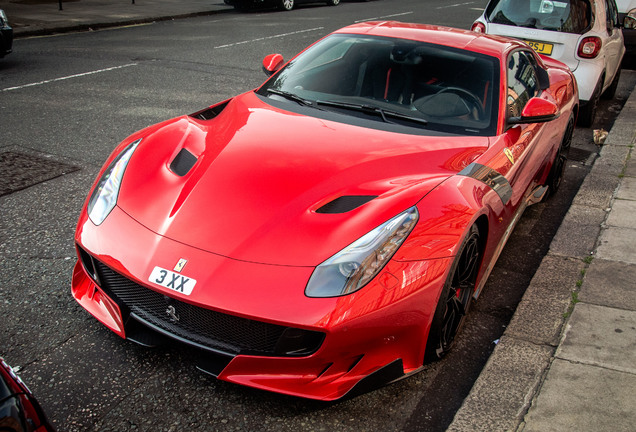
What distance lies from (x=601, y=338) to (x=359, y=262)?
1452mm

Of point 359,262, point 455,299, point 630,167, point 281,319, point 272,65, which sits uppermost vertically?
point 272,65

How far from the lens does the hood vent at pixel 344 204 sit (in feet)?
9.55

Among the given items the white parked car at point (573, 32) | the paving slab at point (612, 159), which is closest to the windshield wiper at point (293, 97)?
the paving slab at point (612, 159)

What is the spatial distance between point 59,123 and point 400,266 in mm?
5221

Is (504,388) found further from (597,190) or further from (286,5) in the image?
(286,5)

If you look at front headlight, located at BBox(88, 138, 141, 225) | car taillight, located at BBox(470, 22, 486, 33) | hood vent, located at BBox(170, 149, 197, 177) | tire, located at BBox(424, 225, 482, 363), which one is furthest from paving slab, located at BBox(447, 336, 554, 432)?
car taillight, located at BBox(470, 22, 486, 33)

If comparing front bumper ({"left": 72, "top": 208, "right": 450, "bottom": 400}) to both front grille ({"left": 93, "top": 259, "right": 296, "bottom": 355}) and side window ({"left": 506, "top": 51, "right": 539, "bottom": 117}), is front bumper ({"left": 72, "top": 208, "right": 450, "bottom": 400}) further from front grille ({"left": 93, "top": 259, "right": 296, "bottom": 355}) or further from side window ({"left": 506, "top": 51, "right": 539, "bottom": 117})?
side window ({"left": 506, "top": 51, "right": 539, "bottom": 117})

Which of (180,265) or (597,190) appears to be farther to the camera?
(597,190)

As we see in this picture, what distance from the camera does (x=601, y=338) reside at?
3.29 metres

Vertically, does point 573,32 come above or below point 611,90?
above

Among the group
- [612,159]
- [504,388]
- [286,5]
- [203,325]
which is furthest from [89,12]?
[504,388]

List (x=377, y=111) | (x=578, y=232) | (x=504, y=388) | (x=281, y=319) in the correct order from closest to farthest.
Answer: (x=281, y=319) < (x=504, y=388) < (x=377, y=111) < (x=578, y=232)

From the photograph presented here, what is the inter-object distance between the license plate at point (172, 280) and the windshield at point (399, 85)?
60.2 inches

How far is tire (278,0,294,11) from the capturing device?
65.1 feet
